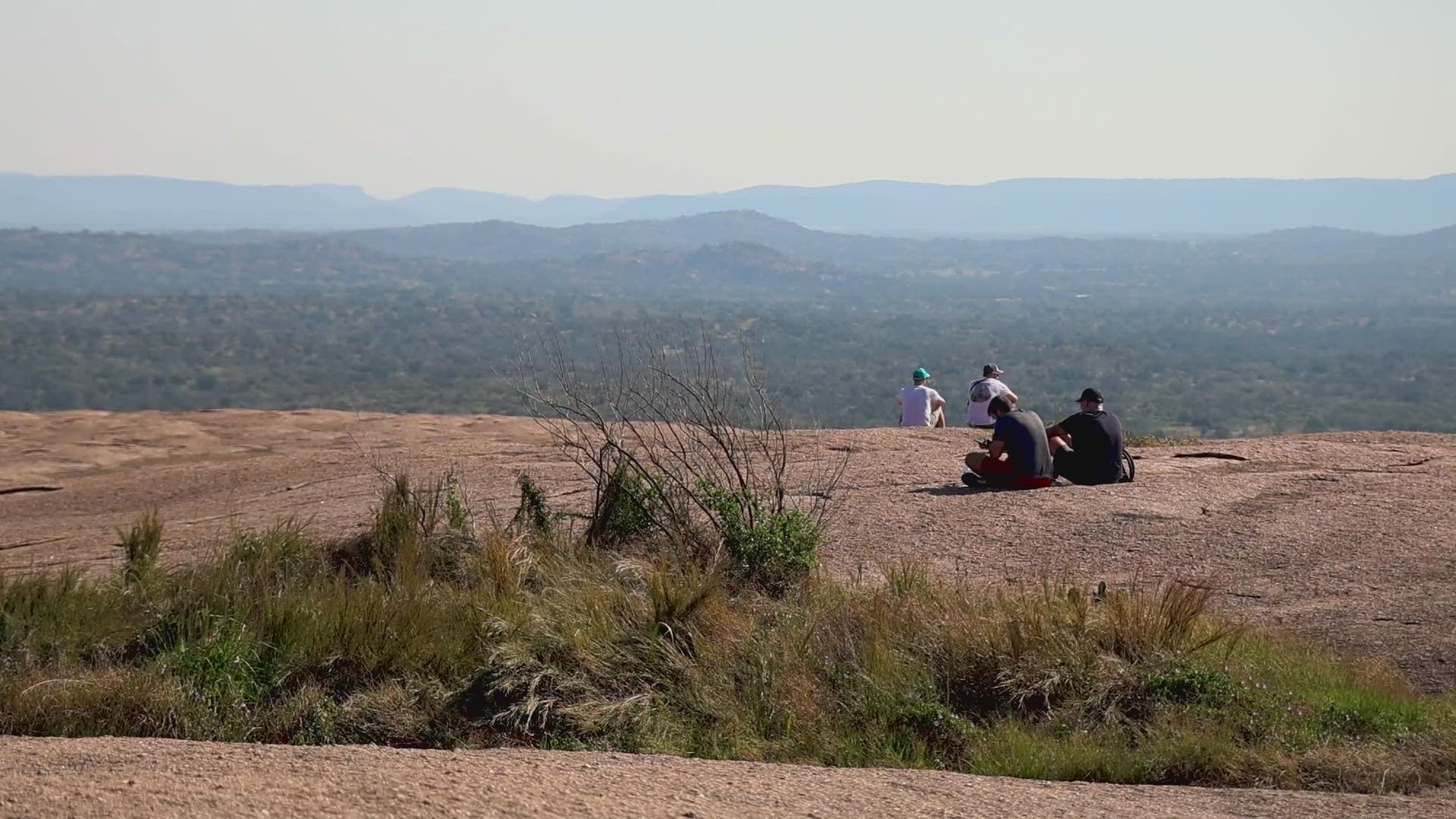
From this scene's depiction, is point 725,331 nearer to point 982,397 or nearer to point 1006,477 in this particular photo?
point 982,397

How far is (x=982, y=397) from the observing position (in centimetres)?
1659

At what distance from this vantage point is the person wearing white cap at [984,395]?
1626 cm

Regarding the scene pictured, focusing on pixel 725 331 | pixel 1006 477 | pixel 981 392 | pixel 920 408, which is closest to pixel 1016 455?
pixel 1006 477

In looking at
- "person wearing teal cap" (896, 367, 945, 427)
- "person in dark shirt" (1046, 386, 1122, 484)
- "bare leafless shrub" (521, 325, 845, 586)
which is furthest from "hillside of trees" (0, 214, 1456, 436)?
"person in dark shirt" (1046, 386, 1122, 484)

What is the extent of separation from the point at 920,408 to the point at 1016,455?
5265 millimetres

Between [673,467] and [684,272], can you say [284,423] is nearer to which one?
[673,467]

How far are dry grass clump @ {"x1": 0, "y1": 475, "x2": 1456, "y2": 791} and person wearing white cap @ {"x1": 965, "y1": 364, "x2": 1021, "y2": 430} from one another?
7.82m

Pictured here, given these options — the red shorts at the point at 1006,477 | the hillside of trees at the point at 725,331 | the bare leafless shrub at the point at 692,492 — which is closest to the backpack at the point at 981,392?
the hillside of trees at the point at 725,331

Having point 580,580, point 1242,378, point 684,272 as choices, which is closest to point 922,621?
point 580,580

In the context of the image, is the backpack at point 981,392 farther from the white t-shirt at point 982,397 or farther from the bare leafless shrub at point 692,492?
the bare leafless shrub at point 692,492

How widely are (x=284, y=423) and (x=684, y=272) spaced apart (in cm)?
17449

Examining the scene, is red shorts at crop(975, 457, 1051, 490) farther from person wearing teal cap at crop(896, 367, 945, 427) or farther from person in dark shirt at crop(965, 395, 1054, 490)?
person wearing teal cap at crop(896, 367, 945, 427)

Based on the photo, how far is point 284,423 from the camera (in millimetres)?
19562

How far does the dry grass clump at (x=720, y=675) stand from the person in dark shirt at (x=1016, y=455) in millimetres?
3441
